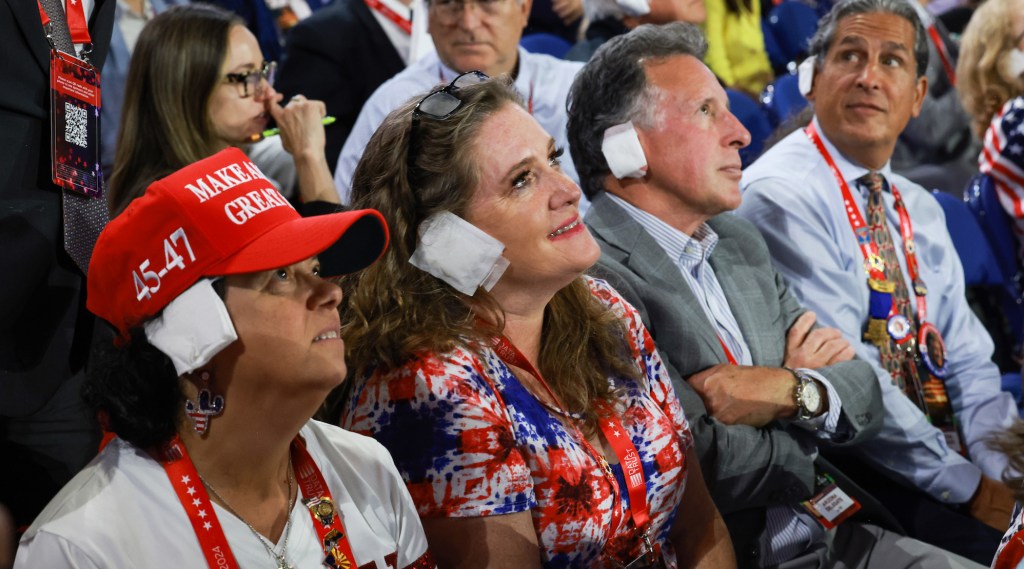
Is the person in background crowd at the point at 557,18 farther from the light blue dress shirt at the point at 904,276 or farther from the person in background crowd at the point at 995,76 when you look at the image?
the light blue dress shirt at the point at 904,276

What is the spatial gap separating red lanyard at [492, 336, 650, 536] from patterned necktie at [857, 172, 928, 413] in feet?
4.48

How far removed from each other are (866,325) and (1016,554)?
5.31ft

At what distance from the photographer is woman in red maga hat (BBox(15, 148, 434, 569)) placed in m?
1.60

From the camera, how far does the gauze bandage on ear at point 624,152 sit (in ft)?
9.65

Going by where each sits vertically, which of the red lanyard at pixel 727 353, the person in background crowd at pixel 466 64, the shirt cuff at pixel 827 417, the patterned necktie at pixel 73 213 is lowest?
the shirt cuff at pixel 827 417

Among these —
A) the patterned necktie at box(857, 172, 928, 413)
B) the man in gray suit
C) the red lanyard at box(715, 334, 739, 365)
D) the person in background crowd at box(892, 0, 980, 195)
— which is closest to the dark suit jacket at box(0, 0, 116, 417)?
the man in gray suit

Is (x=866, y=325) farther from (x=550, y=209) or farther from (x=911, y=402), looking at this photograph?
(x=550, y=209)

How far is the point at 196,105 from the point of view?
340 centimetres

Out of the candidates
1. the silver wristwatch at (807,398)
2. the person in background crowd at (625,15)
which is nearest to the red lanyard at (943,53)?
the person in background crowd at (625,15)

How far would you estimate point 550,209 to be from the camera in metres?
2.28

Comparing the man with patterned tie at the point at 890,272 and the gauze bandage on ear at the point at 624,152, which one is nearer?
the gauze bandage on ear at the point at 624,152

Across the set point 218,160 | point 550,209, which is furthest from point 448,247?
point 218,160

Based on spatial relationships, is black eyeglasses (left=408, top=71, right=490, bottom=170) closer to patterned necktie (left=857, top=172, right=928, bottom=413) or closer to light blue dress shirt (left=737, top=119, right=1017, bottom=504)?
light blue dress shirt (left=737, top=119, right=1017, bottom=504)

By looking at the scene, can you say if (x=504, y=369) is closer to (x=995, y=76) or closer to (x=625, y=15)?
(x=625, y=15)
